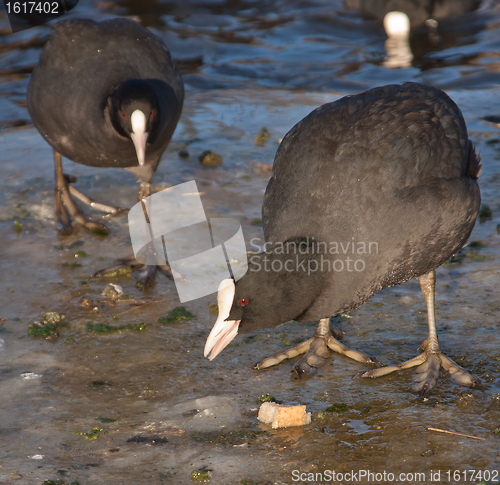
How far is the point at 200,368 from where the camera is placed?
364 cm

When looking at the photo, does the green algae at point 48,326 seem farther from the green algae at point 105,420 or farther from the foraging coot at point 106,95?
the foraging coot at point 106,95

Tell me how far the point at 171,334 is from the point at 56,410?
93cm

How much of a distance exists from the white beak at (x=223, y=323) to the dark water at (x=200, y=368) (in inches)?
16.0

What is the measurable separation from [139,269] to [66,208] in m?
1.24

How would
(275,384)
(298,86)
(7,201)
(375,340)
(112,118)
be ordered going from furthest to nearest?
(298,86)
(7,201)
(112,118)
(375,340)
(275,384)

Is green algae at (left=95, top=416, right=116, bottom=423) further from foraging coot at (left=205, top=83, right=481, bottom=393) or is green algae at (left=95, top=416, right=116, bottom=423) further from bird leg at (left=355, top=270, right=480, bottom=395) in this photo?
bird leg at (left=355, top=270, right=480, bottom=395)

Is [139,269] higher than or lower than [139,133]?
lower

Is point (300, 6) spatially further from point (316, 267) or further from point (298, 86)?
point (316, 267)

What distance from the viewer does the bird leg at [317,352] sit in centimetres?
361

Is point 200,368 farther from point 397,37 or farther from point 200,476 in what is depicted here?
point 397,37

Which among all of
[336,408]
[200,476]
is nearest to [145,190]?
[336,408]

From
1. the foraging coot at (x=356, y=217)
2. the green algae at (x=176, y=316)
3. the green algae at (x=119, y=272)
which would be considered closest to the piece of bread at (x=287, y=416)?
the foraging coot at (x=356, y=217)

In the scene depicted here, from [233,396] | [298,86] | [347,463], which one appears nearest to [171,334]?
[233,396]

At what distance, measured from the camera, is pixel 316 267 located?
10.2 ft
